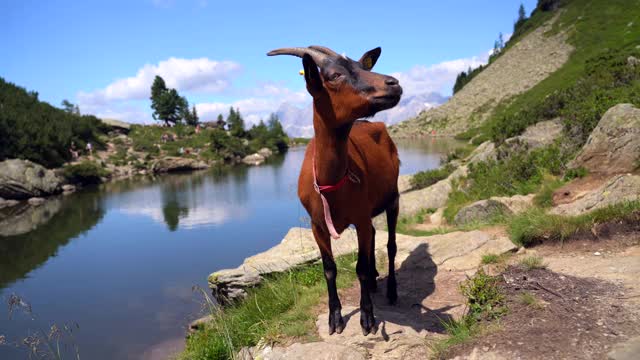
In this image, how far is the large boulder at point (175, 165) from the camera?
167ft

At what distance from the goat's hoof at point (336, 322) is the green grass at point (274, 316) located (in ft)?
0.86

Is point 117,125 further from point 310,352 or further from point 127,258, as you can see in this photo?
point 310,352

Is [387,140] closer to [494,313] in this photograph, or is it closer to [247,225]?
[494,313]

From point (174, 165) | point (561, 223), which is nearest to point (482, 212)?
point (561, 223)

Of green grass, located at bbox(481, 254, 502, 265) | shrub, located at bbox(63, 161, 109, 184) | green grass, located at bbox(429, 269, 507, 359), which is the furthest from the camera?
shrub, located at bbox(63, 161, 109, 184)

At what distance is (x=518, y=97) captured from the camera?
70.2 m

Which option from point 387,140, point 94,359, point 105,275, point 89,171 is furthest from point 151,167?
point 387,140

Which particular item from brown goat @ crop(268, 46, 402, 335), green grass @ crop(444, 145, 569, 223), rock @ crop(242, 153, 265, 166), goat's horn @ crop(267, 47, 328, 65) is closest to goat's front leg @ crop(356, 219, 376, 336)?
brown goat @ crop(268, 46, 402, 335)

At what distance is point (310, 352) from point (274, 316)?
174cm

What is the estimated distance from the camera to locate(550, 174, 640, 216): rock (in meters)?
7.90

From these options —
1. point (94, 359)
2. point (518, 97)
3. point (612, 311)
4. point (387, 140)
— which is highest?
→ point (518, 97)

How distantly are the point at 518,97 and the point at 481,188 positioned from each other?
62.9 meters

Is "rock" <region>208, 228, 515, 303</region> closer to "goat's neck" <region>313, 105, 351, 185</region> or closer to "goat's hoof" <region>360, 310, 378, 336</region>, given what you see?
"goat's hoof" <region>360, 310, 378, 336</region>

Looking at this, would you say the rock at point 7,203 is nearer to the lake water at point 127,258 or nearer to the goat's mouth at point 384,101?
the lake water at point 127,258
